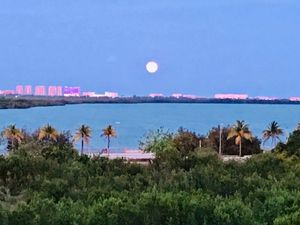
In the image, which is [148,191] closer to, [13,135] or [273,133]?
[13,135]

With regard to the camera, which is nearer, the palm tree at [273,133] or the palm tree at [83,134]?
the palm tree at [83,134]

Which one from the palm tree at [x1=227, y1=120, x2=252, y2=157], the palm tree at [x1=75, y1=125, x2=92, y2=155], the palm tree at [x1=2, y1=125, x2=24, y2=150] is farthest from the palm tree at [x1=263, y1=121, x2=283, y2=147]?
the palm tree at [x1=2, y1=125, x2=24, y2=150]

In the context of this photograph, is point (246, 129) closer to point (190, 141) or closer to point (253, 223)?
point (190, 141)

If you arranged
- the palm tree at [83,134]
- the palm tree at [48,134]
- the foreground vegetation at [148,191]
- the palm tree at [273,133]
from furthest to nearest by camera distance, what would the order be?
the palm tree at [273,133] → the palm tree at [83,134] → the palm tree at [48,134] → the foreground vegetation at [148,191]

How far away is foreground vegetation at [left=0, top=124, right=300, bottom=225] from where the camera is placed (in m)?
7.51

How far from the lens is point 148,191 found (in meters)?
9.53

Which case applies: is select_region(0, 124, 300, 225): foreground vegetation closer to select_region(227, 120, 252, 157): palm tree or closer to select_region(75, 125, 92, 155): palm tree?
select_region(227, 120, 252, 157): palm tree

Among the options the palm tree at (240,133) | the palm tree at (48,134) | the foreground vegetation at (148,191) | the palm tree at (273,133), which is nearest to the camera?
the foreground vegetation at (148,191)

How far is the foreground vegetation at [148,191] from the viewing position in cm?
751

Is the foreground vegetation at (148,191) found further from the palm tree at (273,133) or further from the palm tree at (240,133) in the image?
the palm tree at (273,133)

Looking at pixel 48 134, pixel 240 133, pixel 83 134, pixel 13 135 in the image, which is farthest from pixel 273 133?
pixel 13 135

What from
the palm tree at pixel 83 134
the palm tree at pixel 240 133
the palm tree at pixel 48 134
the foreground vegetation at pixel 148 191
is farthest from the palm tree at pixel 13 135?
the foreground vegetation at pixel 148 191

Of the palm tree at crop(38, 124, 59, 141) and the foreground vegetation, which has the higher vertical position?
the foreground vegetation

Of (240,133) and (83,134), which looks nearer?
(240,133)
